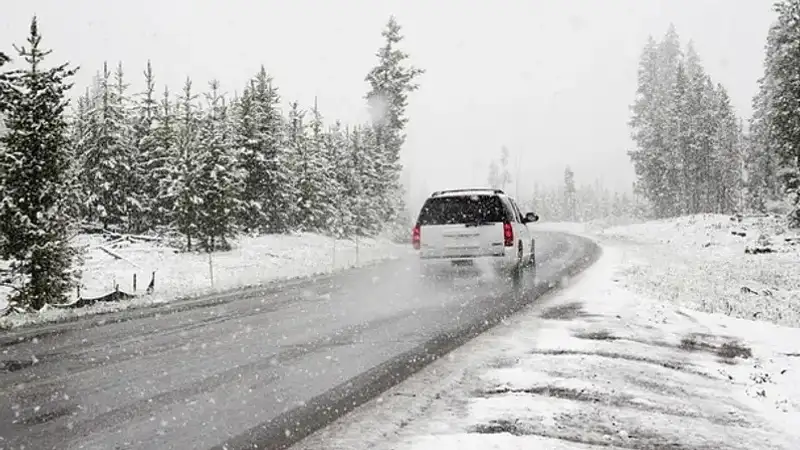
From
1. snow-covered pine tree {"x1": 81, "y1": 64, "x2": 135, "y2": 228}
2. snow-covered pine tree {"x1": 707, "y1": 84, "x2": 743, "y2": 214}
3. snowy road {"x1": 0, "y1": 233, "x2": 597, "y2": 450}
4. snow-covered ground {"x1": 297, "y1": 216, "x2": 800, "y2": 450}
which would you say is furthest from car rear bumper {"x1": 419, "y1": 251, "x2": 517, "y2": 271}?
snow-covered pine tree {"x1": 707, "y1": 84, "x2": 743, "y2": 214}

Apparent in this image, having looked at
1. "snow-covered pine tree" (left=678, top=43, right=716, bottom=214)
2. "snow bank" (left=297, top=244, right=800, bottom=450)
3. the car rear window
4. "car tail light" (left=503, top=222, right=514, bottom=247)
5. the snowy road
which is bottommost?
"snow bank" (left=297, top=244, right=800, bottom=450)

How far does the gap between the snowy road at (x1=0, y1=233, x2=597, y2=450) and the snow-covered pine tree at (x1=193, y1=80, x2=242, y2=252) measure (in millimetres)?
18423

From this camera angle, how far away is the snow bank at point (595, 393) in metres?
4.37

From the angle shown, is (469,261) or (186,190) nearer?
(469,261)

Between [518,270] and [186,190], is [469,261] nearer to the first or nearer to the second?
[518,270]

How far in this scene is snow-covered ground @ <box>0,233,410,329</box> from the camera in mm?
21188

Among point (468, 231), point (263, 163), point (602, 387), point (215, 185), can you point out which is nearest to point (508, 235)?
point (468, 231)

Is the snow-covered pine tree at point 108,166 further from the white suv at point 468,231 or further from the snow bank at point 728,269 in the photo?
the snow bank at point 728,269

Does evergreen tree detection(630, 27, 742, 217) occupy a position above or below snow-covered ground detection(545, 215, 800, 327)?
above

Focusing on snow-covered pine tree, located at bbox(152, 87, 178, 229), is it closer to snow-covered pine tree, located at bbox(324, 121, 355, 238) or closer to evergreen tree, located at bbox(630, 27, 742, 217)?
snow-covered pine tree, located at bbox(324, 121, 355, 238)

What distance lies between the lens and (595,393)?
5391 millimetres

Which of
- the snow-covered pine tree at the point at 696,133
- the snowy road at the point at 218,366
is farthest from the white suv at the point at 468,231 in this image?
the snow-covered pine tree at the point at 696,133

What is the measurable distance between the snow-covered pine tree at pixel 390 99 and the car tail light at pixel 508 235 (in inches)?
1288

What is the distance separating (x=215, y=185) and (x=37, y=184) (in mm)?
13242
